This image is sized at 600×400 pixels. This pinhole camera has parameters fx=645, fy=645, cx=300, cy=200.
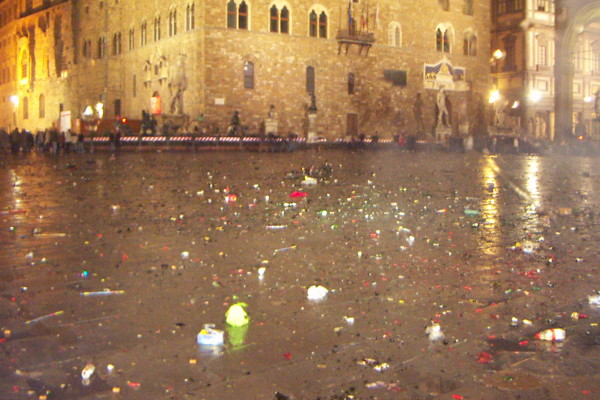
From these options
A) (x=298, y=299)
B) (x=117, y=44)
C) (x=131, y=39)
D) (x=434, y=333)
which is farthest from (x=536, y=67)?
→ (x=434, y=333)

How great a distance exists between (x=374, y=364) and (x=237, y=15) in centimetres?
3198

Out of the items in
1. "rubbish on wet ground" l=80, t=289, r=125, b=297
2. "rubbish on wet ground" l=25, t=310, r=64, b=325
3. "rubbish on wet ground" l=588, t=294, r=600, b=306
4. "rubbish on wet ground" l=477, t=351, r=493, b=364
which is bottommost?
"rubbish on wet ground" l=477, t=351, r=493, b=364

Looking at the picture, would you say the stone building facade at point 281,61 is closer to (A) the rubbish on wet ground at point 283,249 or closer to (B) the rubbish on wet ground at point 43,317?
(A) the rubbish on wet ground at point 283,249

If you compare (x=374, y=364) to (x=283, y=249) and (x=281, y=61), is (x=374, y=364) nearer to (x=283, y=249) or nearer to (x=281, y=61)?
(x=283, y=249)

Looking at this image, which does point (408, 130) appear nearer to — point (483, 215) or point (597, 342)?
point (483, 215)

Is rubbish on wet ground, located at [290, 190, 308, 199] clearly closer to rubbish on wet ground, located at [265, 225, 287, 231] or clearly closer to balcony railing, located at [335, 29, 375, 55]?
rubbish on wet ground, located at [265, 225, 287, 231]

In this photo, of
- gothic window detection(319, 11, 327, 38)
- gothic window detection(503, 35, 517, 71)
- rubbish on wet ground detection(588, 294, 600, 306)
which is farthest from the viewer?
gothic window detection(503, 35, 517, 71)

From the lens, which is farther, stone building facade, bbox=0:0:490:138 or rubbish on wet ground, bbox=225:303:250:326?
stone building facade, bbox=0:0:490:138

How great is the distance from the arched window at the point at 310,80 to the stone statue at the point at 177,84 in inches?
269

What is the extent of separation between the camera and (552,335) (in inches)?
155

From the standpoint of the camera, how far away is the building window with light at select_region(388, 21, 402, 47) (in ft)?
128

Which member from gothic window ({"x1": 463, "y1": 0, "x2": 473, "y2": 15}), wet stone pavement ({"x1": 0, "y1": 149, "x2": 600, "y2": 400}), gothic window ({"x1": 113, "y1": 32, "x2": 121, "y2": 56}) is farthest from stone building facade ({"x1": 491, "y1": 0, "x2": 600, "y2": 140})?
wet stone pavement ({"x1": 0, "y1": 149, "x2": 600, "y2": 400})

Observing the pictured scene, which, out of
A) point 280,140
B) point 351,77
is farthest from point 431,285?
point 351,77

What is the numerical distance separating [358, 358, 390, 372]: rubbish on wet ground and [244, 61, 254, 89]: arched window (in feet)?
103
